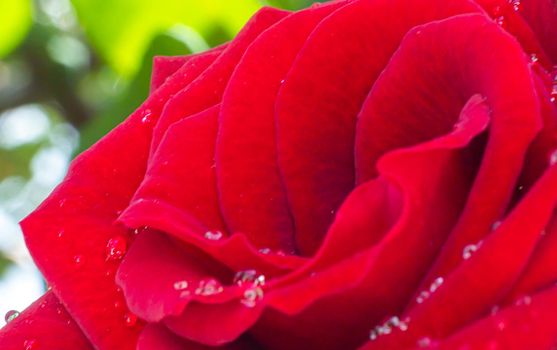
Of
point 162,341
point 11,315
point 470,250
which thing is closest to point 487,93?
point 470,250

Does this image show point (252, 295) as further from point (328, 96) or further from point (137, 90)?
point (137, 90)

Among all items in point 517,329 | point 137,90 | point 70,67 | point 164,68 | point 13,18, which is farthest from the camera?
point 70,67

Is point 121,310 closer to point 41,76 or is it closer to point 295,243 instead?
point 295,243

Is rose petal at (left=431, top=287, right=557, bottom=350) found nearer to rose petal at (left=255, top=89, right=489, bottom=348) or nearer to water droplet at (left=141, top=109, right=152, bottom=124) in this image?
rose petal at (left=255, top=89, right=489, bottom=348)

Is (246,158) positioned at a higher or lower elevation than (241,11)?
higher

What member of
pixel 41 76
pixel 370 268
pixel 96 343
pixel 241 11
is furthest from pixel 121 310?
pixel 41 76

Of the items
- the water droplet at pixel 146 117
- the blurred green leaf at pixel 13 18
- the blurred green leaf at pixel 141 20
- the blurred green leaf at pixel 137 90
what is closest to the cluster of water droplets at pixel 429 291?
the water droplet at pixel 146 117

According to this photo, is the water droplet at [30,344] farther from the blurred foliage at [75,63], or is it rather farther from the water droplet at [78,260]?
the blurred foliage at [75,63]
